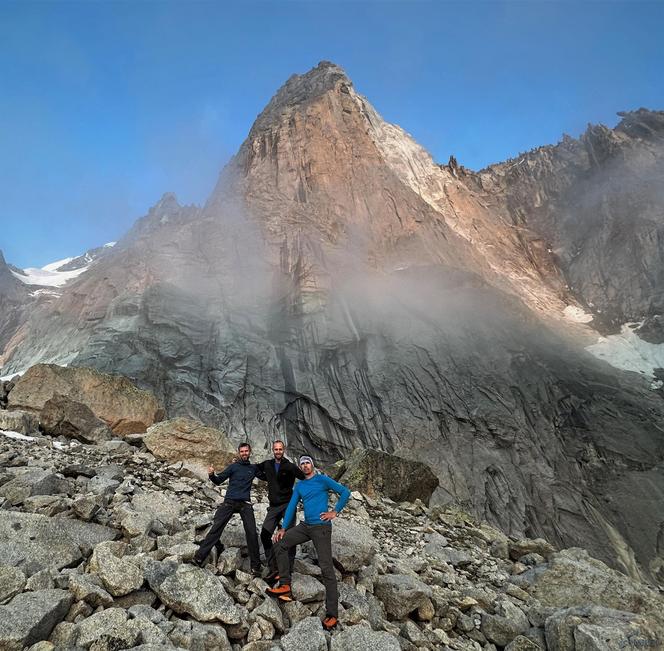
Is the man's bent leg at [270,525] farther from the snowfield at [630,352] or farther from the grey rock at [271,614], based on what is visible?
the snowfield at [630,352]

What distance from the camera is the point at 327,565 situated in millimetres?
5934

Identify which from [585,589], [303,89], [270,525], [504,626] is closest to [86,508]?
[270,525]

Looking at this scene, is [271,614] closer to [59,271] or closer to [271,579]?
[271,579]

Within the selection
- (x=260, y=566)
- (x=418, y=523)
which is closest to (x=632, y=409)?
(x=418, y=523)

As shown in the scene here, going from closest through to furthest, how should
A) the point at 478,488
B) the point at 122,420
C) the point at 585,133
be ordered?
the point at 122,420 < the point at 478,488 < the point at 585,133

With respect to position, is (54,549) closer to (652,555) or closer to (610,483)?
(652,555)

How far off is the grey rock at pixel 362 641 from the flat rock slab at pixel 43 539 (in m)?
3.41

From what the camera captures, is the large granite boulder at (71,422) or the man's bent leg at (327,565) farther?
the large granite boulder at (71,422)

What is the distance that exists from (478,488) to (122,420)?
22.8 m

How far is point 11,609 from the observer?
4367 millimetres

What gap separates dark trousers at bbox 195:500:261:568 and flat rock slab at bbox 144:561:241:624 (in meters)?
0.48

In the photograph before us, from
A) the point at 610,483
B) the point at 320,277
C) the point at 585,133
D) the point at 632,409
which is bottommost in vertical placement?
the point at 610,483

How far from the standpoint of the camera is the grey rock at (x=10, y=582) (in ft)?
15.1

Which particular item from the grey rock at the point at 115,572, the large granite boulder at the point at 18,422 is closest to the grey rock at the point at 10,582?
the grey rock at the point at 115,572
